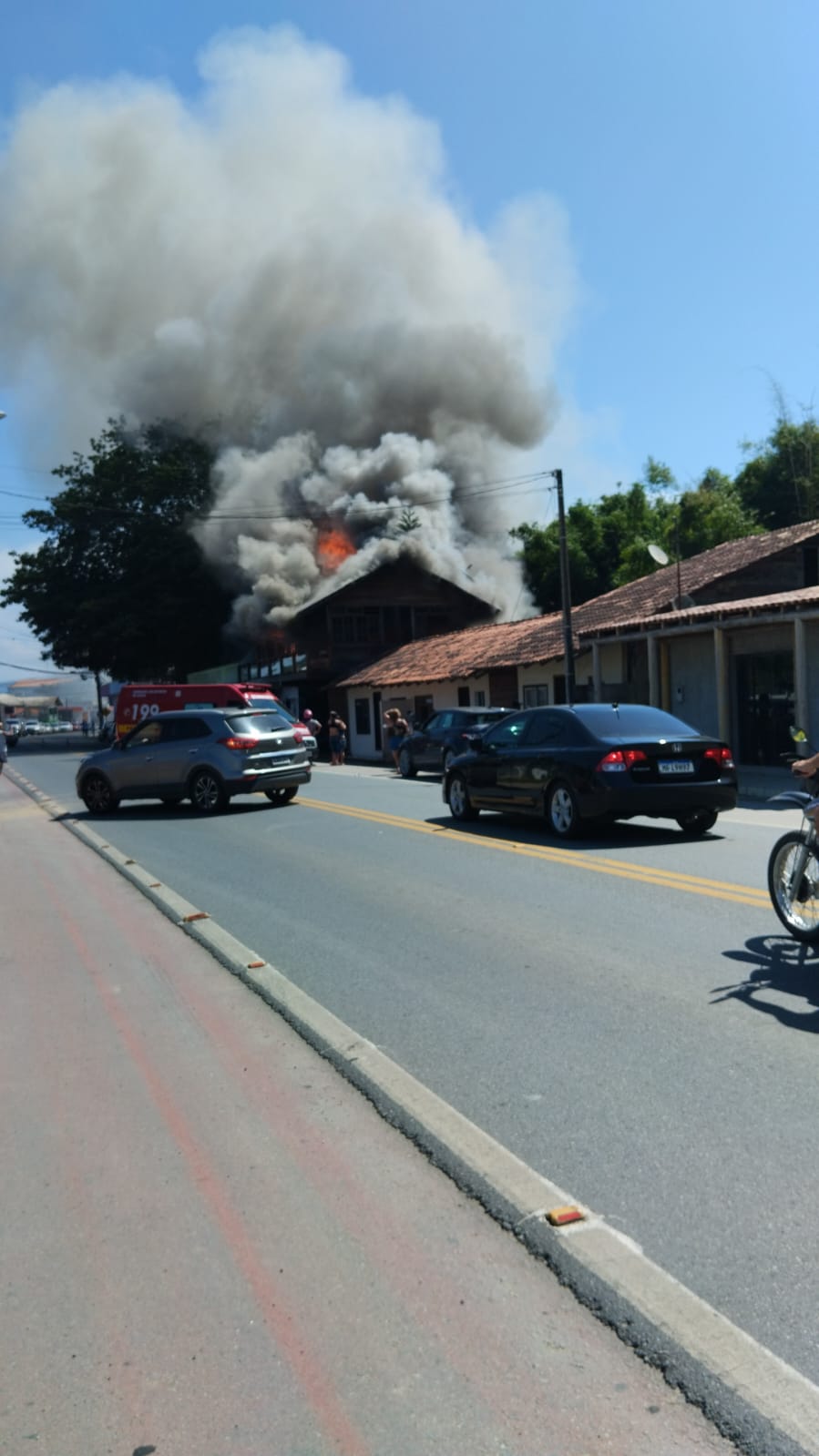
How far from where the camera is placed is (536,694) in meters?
28.9

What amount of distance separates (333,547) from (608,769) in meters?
40.6

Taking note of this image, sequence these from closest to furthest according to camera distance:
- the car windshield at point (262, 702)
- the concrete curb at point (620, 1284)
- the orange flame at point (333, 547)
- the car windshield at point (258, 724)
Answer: the concrete curb at point (620, 1284), the car windshield at point (258, 724), the car windshield at point (262, 702), the orange flame at point (333, 547)

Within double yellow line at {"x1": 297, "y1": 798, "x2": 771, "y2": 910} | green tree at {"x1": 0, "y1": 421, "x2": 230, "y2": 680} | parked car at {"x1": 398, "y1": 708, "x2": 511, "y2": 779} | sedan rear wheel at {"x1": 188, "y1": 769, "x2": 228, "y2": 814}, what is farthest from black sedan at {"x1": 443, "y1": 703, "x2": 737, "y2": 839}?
green tree at {"x1": 0, "y1": 421, "x2": 230, "y2": 680}

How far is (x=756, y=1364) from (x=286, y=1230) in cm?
139

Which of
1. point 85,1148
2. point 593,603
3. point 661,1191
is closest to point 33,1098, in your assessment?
point 85,1148

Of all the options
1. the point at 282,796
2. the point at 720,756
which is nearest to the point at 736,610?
the point at 282,796

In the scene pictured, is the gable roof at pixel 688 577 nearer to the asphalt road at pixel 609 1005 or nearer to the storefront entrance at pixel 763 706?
the storefront entrance at pixel 763 706

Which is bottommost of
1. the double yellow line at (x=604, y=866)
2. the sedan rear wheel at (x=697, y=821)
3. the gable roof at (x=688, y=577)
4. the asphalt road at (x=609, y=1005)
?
the asphalt road at (x=609, y=1005)

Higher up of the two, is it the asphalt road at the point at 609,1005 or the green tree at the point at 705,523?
the green tree at the point at 705,523

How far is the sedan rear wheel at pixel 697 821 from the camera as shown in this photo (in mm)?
11758

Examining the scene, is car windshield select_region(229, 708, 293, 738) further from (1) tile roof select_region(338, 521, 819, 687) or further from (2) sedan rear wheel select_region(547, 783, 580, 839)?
(1) tile roof select_region(338, 521, 819, 687)

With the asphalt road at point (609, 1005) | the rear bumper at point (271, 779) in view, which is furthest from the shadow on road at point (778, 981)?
the rear bumper at point (271, 779)

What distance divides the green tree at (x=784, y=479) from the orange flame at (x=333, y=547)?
16402 mm

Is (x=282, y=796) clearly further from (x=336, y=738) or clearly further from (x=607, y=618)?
(x=336, y=738)
